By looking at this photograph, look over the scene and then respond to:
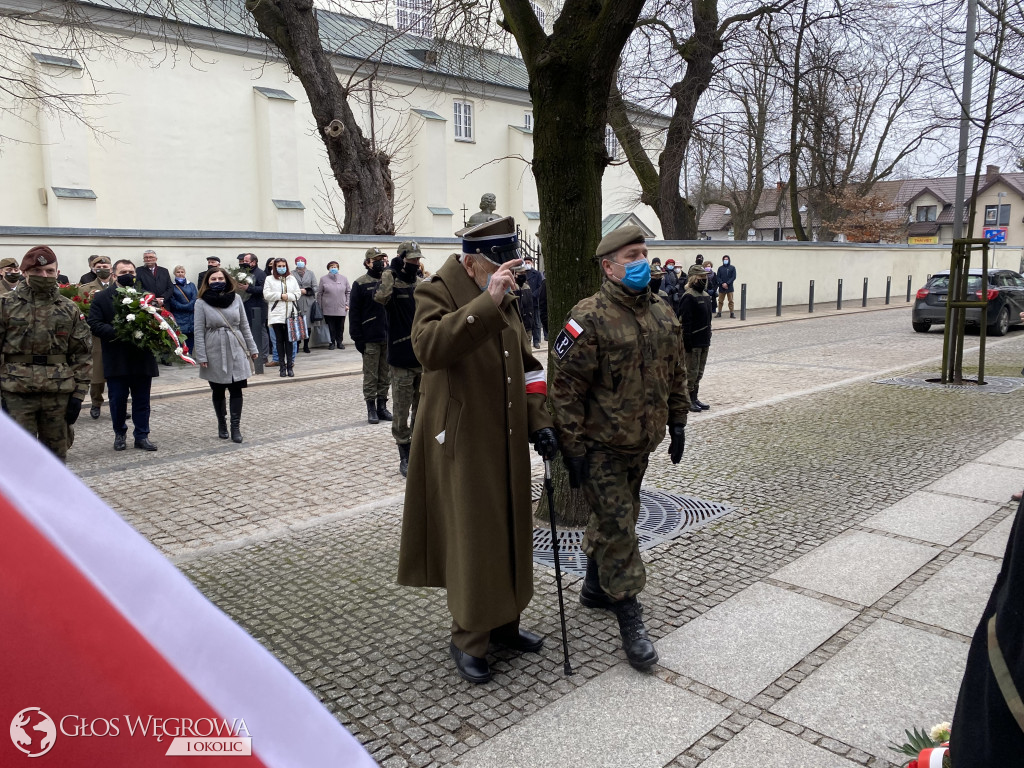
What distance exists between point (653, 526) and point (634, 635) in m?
1.88

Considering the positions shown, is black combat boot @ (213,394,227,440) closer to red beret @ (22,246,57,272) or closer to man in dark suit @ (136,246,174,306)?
red beret @ (22,246,57,272)

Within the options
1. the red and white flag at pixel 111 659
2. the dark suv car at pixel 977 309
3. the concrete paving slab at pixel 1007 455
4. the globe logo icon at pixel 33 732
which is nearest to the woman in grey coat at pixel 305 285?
the concrete paving slab at pixel 1007 455

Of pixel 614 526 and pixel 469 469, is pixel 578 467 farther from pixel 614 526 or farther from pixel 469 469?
pixel 469 469

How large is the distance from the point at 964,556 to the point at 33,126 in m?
24.7

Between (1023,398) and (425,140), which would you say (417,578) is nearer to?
(1023,398)

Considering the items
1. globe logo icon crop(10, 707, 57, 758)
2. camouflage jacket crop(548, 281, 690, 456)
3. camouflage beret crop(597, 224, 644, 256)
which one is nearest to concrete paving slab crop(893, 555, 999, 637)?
camouflage jacket crop(548, 281, 690, 456)

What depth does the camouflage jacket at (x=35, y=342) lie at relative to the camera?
6125 mm

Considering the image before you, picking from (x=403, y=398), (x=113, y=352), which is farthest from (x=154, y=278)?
(x=403, y=398)

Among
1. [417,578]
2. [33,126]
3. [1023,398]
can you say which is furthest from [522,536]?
[33,126]

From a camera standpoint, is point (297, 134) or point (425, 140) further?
point (425, 140)

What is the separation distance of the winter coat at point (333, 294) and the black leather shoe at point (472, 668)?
12.8 meters

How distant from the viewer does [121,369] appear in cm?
812

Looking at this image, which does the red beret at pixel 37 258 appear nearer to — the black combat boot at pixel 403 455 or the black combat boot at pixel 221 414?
the black combat boot at pixel 221 414

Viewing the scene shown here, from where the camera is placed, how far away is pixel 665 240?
24234 mm
